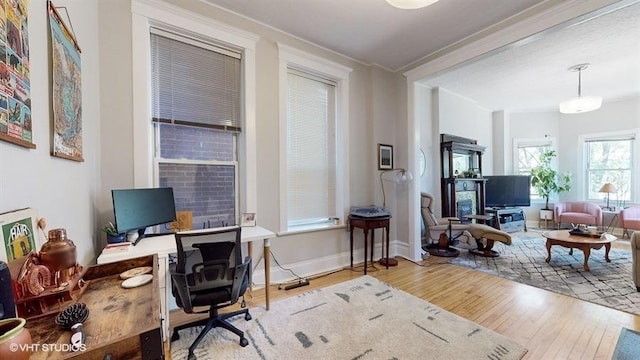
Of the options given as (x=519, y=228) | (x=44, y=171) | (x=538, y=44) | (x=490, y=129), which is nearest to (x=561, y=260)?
(x=519, y=228)

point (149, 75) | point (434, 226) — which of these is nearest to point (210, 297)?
point (149, 75)

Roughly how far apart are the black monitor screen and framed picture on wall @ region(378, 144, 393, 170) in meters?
2.87

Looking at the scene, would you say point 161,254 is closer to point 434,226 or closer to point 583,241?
point 434,226

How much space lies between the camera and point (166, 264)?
1.90 metres

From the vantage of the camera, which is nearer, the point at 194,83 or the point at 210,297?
the point at 210,297

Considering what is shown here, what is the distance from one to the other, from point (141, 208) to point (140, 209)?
11 mm

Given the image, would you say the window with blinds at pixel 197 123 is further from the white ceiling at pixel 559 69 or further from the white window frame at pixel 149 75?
the white ceiling at pixel 559 69

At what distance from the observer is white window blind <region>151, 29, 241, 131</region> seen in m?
2.42

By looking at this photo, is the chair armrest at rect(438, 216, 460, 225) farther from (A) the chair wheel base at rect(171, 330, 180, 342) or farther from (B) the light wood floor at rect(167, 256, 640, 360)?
(A) the chair wheel base at rect(171, 330, 180, 342)

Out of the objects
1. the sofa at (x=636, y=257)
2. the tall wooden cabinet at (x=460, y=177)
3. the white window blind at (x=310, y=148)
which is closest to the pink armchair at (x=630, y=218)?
the tall wooden cabinet at (x=460, y=177)

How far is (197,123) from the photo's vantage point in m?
2.58

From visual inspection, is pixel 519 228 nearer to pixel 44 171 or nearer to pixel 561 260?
pixel 561 260

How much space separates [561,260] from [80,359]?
5.29 meters

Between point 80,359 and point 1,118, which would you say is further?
point 1,118
